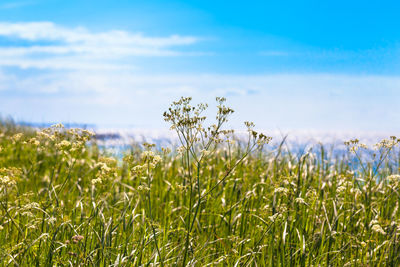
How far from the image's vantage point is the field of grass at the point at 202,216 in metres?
3.69

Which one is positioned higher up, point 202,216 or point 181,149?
point 181,149

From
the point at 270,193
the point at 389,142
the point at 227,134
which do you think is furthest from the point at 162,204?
the point at 389,142

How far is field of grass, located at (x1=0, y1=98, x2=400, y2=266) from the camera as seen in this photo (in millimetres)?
3686

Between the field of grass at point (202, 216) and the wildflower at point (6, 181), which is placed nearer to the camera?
the wildflower at point (6, 181)

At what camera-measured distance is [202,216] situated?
5.87 m

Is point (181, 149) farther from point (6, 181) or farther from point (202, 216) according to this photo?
point (202, 216)

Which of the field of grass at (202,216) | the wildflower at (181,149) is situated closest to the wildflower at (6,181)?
the field of grass at (202,216)

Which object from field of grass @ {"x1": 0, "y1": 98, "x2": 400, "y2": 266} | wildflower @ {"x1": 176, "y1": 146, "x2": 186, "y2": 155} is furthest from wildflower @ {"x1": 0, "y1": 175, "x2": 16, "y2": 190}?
wildflower @ {"x1": 176, "y1": 146, "x2": 186, "y2": 155}

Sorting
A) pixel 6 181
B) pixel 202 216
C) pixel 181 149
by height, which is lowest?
pixel 202 216

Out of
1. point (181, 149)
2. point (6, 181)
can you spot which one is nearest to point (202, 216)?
point (181, 149)

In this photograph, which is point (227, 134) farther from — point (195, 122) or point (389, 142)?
point (389, 142)

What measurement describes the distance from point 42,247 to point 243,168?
434 cm

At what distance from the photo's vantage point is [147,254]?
14.0 ft

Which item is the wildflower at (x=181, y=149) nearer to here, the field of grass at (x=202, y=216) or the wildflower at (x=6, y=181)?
the field of grass at (x=202, y=216)
